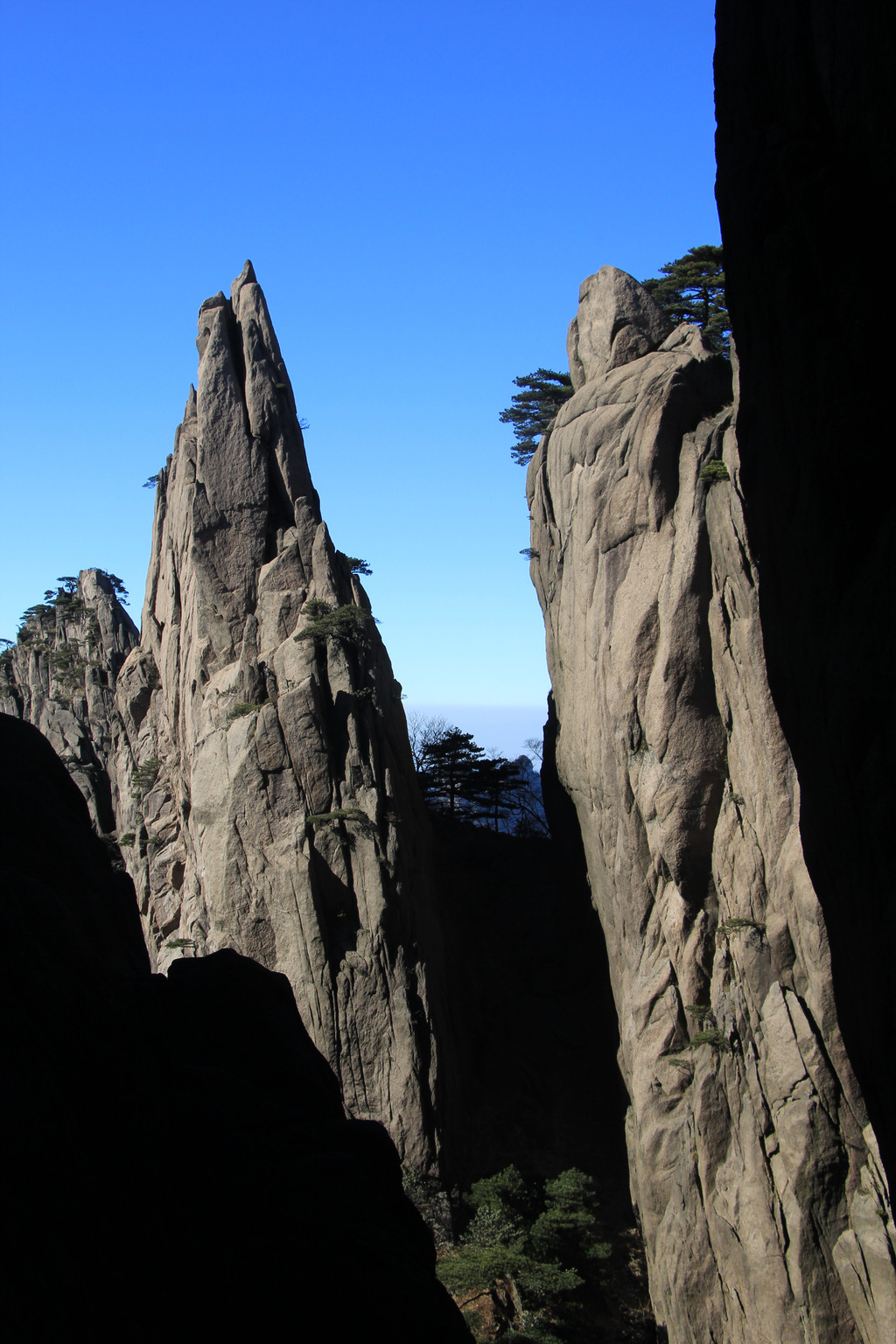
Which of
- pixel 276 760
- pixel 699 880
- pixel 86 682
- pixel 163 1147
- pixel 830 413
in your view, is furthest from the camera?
pixel 86 682

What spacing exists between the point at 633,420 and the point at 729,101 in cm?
2038

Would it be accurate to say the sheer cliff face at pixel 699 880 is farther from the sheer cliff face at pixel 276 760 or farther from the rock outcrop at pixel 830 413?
the rock outcrop at pixel 830 413

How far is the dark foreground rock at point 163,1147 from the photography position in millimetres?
5875

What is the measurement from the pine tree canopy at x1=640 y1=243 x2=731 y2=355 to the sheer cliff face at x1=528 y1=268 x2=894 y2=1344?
15.6 ft

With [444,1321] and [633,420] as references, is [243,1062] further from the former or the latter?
[633,420]

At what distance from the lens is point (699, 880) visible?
90.7 feet

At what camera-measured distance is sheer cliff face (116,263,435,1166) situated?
32094 mm

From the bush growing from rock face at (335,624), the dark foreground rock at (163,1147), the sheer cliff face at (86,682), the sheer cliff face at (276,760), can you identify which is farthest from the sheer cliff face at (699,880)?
the sheer cliff face at (86,682)

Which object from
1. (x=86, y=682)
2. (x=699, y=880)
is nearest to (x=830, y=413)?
(x=699, y=880)

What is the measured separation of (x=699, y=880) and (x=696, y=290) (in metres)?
25.2

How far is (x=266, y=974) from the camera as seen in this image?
46.5 ft

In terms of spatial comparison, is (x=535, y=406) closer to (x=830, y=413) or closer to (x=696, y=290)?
(x=696, y=290)

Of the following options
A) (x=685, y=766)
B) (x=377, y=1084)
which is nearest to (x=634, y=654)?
(x=685, y=766)

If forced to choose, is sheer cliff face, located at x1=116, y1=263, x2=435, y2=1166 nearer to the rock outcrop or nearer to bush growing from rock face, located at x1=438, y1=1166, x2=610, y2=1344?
bush growing from rock face, located at x1=438, y1=1166, x2=610, y2=1344
